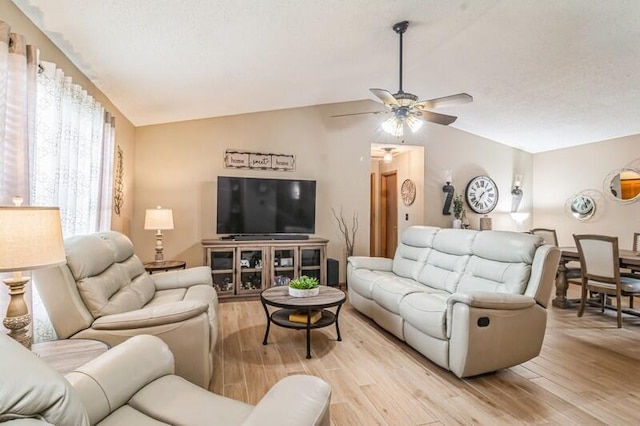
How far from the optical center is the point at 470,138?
6105mm

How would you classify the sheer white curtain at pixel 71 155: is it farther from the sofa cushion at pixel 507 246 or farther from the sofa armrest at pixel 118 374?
the sofa cushion at pixel 507 246

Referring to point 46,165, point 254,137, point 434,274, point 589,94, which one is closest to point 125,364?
point 46,165

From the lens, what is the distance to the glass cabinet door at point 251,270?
4551 millimetres

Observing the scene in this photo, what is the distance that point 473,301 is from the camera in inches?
91.4

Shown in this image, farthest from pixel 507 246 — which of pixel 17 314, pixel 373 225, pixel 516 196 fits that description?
pixel 373 225

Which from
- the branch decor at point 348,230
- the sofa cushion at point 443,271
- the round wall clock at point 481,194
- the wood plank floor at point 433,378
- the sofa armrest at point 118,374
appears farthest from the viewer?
the round wall clock at point 481,194

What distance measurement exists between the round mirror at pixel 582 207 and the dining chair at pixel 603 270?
72.1 inches

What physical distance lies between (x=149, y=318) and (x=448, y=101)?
2.78 m

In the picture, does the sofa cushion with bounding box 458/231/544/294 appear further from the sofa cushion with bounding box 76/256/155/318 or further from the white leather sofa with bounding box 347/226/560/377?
the sofa cushion with bounding box 76/256/155/318

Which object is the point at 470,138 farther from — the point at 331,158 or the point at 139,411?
the point at 139,411

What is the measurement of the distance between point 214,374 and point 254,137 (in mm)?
3463

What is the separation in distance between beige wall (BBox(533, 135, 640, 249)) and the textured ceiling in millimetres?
430

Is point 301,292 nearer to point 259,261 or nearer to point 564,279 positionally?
point 259,261

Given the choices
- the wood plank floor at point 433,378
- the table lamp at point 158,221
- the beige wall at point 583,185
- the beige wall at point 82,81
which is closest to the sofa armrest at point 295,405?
the wood plank floor at point 433,378
